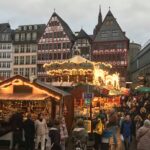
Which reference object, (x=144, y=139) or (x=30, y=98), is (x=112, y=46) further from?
(x=144, y=139)

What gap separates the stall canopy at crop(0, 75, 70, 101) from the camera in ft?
70.6

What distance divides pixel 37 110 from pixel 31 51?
6440cm

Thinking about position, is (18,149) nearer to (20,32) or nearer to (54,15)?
(54,15)

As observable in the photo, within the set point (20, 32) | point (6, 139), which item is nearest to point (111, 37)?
point (20, 32)

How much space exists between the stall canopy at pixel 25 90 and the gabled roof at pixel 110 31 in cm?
5799

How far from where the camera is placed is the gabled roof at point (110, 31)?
79625 millimetres

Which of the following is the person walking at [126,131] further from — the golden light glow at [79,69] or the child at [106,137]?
the golden light glow at [79,69]

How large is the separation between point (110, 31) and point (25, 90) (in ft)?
194

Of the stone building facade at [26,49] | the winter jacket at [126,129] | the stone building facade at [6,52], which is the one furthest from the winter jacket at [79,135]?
the stone building facade at [6,52]

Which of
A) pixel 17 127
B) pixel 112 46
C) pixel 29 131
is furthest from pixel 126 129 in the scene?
pixel 112 46

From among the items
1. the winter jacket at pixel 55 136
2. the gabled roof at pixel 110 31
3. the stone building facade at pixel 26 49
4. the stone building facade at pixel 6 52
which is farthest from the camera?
the stone building facade at pixel 6 52

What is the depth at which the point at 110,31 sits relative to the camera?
80.2 meters

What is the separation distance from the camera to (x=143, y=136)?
10352 millimetres

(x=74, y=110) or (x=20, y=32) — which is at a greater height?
(x=20, y=32)
